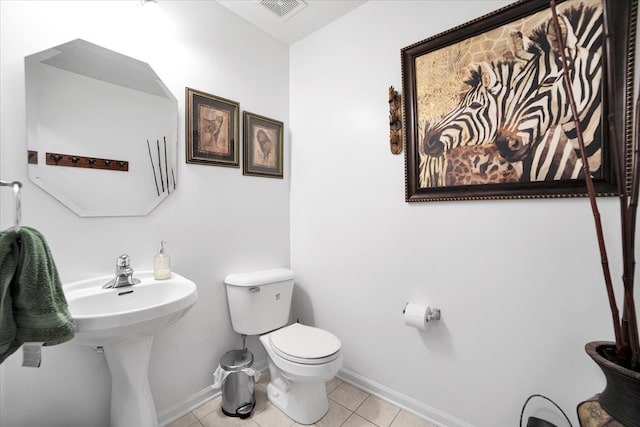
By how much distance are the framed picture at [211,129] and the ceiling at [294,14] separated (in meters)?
0.60

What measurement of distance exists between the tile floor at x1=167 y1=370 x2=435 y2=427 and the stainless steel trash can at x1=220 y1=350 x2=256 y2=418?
0.13 ft

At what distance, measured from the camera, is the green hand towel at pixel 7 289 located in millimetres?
739

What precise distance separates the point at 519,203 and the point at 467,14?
952 millimetres

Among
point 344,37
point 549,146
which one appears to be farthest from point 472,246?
point 344,37

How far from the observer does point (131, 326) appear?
1.00 metres

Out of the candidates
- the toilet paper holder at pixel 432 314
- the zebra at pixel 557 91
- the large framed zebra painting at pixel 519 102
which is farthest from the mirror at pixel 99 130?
the zebra at pixel 557 91

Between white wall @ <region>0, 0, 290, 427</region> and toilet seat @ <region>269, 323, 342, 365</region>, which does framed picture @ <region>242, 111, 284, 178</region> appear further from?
toilet seat @ <region>269, 323, 342, 365</region>

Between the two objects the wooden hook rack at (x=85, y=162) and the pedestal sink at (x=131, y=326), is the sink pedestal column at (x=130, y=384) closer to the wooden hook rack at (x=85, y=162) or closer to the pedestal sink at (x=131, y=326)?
the pedestal sink at (x=131, y=326)

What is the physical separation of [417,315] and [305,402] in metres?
0.77

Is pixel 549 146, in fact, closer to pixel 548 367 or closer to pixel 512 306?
pixel 512 306

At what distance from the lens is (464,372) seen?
140 cm

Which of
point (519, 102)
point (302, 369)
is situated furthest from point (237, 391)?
point (519, 102)

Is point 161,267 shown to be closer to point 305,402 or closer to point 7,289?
point 7,289

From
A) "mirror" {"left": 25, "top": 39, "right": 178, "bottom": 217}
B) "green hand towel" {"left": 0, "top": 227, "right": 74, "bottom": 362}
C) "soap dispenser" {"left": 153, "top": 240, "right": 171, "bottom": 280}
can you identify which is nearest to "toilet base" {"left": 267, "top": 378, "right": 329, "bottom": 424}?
"soap dispenser" {"left": 153, "top": 240, "right": 171, "bottom": 280}
